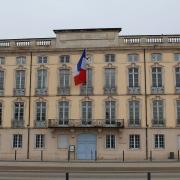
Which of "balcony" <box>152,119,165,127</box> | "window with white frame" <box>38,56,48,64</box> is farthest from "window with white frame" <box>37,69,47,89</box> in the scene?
"balcony" <box>152,119,165,127</box>

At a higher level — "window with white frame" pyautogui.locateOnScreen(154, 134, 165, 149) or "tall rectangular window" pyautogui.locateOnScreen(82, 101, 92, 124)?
"tall rectangular window" pyautogui.locateOnScreen(82, 101, 92, 124)

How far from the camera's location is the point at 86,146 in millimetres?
43938

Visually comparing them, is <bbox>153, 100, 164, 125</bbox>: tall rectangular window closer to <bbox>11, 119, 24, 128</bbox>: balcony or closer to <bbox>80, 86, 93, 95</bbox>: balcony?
<bbox>80, 86, 93, 95</bbox>: balcony

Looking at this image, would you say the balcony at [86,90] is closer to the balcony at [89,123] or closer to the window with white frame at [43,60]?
the balcony at [89,123]

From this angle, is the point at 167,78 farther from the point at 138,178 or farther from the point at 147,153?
the point at 138,178

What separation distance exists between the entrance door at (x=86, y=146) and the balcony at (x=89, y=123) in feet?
3.50

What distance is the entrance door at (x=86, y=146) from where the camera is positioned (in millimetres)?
43938

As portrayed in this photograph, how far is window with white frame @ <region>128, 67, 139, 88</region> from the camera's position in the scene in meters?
44.7

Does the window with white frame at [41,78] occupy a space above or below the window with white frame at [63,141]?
above

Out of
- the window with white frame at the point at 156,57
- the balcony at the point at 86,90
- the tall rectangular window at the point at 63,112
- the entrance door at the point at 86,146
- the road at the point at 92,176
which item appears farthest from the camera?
the balcony at the point at 86,90

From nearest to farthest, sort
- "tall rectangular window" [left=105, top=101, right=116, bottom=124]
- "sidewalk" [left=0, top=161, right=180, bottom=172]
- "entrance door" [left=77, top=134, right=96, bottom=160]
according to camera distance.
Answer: "sidewalk" [left=0, top=161, right=180, bottom=172]
"entrance door" [left=77, top=134, right=96, bottom=160]
"tall rectangular window" [left=105, top=101, right=116, bottom=124]

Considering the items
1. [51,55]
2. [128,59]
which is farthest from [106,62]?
[51,55]

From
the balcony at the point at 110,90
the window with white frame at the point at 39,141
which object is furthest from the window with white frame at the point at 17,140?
the balcony at the point at 110,90

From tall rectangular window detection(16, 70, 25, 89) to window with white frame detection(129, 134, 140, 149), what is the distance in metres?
11.7
